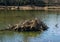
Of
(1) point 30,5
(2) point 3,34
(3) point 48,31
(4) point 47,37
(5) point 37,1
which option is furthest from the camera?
(5) point 37,1

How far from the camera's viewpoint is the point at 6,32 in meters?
17.9

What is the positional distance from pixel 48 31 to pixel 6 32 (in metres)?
2.92

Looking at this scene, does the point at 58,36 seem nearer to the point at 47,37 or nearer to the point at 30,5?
the point at 47,37

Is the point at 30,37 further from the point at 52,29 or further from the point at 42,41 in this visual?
the point at 52,29

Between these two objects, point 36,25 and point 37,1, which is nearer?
point 36,25

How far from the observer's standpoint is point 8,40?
595 inches

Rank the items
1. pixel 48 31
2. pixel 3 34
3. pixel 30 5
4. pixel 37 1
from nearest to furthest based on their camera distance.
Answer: pixel 3 34 < pixel 48 31 < pixel 30 5 < pixel 37 1

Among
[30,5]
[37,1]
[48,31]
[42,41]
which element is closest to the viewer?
[42,41]

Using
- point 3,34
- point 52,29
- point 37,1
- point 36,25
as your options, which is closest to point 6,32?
point 3,34

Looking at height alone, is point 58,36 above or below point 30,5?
above

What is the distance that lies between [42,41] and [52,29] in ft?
15.4

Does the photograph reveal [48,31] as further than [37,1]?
No

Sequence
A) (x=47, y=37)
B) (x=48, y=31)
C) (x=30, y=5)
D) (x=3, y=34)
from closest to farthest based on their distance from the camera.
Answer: (x=47, y=37)
(x=3, y=34)
(x=48, y=31)
(x=30, y=5)

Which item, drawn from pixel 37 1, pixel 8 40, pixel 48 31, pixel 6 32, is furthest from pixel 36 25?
pixel 37 1
